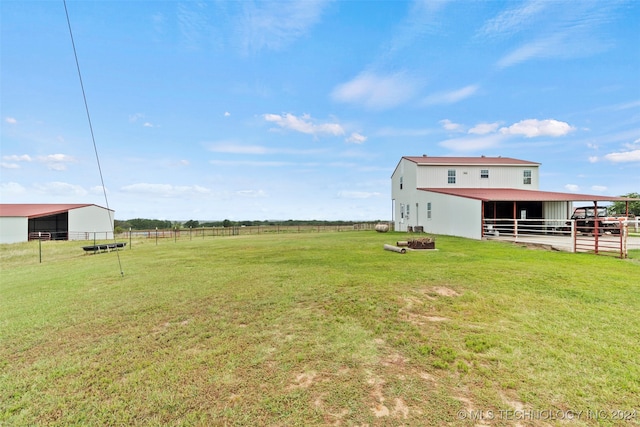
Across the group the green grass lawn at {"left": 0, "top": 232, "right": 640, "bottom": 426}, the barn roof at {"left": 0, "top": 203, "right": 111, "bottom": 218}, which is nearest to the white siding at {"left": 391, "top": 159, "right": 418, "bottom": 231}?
the green grass lawn at {"left": 0, "top": 232, "right": 640, "bottom": 426}

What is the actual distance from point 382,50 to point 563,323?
56.7 feet

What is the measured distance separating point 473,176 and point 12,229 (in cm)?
4689

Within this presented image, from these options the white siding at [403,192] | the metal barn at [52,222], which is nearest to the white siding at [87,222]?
the metal barn at [52,222]

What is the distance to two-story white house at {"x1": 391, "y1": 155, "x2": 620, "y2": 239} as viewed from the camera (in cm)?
1992

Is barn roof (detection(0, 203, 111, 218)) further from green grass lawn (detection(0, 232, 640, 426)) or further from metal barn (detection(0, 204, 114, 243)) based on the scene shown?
green grass lawn (detection(0, 232, 640, 426))

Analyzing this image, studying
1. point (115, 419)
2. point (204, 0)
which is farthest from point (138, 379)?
point (204, 0)

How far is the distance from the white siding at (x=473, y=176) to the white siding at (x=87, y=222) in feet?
115

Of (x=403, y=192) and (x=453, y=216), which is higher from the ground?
(x=403, y=192)

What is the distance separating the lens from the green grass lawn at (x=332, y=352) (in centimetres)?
250

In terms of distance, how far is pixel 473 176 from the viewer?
2461 cm

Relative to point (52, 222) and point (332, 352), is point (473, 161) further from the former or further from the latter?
point (52, 222)

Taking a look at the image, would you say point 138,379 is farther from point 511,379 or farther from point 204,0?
point 204,0

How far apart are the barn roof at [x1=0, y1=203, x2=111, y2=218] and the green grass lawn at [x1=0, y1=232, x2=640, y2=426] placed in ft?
115

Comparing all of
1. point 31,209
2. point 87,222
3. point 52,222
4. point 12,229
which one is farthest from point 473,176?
point 52,222
